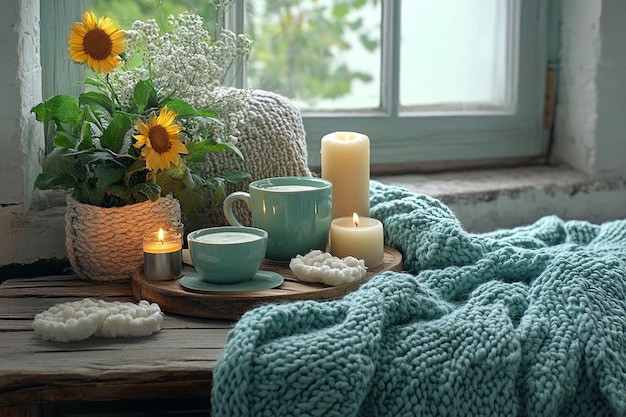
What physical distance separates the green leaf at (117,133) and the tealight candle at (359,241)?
30 cm

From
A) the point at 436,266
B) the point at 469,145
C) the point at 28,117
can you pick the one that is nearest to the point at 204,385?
the point at 436,266

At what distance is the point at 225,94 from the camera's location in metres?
1.17

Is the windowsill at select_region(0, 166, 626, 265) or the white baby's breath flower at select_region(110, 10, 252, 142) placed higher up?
the white baby's breath flower at select_region(110, 10, 252, 142)

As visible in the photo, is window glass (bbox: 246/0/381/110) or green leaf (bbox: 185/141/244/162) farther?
window glass (bbox: 246/0/381/110)

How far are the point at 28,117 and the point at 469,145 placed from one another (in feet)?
2.77

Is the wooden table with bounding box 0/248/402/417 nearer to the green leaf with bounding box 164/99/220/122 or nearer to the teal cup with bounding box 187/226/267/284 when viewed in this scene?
the teal cup with bounding box 187/226/267/284

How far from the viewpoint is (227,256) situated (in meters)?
1.02

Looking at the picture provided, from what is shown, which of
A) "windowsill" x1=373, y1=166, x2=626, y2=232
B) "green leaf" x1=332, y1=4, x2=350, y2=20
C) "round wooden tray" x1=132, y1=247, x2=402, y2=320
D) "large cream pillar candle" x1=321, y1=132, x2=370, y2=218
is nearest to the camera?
"round wooden tray" x1=132, y1=247, x2=402, y2=320

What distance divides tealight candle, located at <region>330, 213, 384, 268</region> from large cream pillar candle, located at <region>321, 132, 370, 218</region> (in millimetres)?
78

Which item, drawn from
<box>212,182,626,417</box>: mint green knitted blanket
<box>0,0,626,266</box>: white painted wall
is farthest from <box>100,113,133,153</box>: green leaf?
<box>212,182,626,417</box>: mint green knitted blanket

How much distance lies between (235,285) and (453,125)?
0.75m

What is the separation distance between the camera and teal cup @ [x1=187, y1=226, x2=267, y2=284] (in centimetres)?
102

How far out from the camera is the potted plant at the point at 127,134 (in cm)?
108

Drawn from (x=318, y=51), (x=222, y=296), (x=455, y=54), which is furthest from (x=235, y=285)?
(x=318, y=51)
